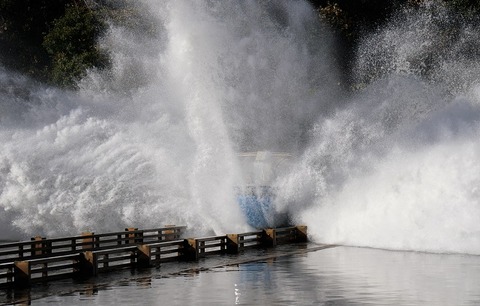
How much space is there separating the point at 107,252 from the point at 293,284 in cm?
609

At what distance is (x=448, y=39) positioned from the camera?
58.8 metres

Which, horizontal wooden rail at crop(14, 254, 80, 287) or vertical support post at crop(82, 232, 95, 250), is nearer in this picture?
horizontal wooden rail at crop(14, 254, 80, 287)

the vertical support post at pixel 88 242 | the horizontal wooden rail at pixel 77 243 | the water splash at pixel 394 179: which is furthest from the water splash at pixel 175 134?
the vertical support post at pixel 88 242

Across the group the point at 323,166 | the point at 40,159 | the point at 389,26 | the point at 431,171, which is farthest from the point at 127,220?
the point at 389,26

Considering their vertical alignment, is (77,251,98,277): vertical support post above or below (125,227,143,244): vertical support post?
below

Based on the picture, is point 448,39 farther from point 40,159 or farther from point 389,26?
point 40,159

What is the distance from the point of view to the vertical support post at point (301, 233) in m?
38.2

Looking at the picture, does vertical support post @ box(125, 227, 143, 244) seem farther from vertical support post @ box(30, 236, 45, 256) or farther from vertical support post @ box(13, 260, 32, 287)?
vertical support post @ box(13, 260, 32, 287)

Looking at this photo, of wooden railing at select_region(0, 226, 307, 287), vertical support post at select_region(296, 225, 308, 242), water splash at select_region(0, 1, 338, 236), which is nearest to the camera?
wooden railing at select_region(0, 226, 307, 287)

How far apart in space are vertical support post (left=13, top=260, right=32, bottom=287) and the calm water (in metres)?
0.48

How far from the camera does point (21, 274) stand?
25344mm

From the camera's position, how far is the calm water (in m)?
22.1

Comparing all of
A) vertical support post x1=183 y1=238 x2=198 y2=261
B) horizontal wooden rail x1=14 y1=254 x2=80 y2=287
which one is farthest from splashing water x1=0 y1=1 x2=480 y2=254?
horizontal wooden rail x1=14 y1=254 x2=80 y2=287

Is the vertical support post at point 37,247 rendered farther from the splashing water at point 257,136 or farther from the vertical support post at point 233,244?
the splashing water at point 257,136
